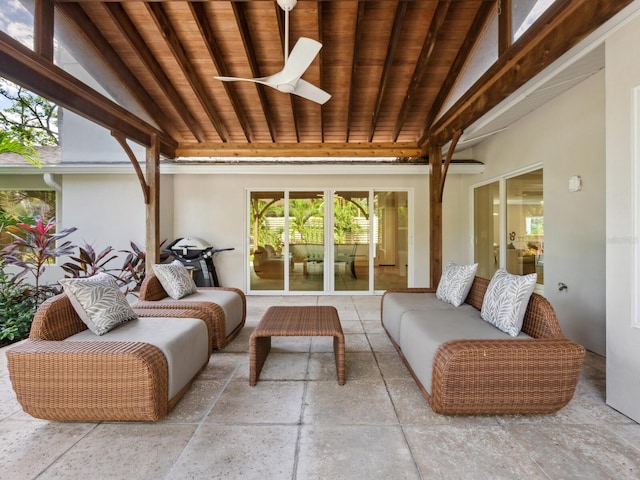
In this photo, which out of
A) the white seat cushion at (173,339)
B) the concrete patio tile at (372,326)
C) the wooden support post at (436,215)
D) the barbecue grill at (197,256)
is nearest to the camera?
the white seat cushion at (173,339)

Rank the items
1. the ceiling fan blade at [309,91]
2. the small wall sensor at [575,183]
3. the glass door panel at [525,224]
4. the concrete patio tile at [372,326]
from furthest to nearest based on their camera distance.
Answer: the glass door panel at [525,224]
the concrete patio tile at [372,326]
the small wall sensor at [575,183]
the ceiling fan blade at [309,91]

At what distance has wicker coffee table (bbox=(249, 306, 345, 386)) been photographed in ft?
8.63

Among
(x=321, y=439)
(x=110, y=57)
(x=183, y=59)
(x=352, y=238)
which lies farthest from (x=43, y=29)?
(x=352, y=238)

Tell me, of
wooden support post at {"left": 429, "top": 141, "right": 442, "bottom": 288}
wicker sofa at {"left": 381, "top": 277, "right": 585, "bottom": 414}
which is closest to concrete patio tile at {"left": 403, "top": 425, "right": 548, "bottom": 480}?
wicker sofa at {"left": 381, "top": 277, "right": 585, "bottom": 414}

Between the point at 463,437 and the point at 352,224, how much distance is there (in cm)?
485

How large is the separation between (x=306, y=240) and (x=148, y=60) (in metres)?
4.00

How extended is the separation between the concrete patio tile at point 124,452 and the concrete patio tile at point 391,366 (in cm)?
169

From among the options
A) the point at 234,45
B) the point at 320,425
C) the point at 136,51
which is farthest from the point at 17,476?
the point at 234,45

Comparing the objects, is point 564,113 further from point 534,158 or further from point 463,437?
point 463,437

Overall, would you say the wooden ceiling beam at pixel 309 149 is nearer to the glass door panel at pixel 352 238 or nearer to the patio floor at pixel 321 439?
the glass door panel at pixel 352 238

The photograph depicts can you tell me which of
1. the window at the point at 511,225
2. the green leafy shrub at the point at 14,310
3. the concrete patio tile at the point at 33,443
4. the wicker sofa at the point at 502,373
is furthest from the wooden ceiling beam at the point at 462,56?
the green leafy shrub at the point at 14,310

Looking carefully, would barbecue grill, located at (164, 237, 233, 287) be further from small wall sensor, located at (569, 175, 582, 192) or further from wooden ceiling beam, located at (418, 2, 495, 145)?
small wall sensor, located at (569, 175, 582, 192)

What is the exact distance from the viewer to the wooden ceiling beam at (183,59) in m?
3.40

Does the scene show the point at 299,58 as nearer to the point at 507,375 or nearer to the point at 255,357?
the point at 255,357
